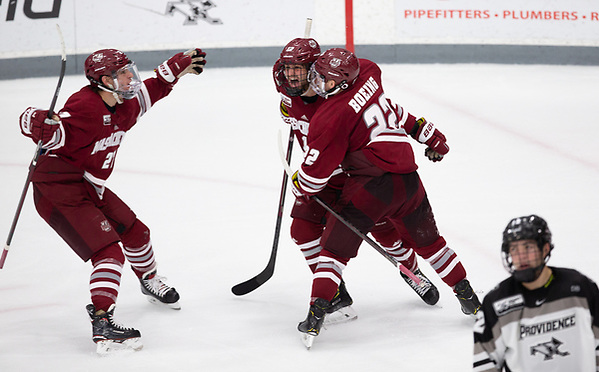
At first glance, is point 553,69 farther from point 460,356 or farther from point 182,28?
point 460,356

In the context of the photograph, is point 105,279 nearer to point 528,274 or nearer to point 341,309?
point 341,309

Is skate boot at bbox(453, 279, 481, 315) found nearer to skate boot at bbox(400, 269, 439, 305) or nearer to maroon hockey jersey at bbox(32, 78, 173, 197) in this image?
skate boot at bbox(400, 269, 439, 305)

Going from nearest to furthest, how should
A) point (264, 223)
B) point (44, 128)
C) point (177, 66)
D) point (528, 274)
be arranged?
1. point (528, 274)
2. point (44, 128)
3. point (177, 66)
4. point (264, 223)

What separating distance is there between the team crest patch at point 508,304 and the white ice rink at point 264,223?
96 cm

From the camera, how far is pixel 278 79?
3.16m

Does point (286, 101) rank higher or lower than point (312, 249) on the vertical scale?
higher

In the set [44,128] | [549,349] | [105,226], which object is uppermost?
[44,128]

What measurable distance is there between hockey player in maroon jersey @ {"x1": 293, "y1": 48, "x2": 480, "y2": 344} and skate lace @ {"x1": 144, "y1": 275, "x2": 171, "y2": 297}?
0.72 meters

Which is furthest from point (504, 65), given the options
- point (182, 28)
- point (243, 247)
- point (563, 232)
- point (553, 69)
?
point (243, 247)

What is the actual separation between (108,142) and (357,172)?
99 cm

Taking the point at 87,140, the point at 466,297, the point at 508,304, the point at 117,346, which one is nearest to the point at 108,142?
the point at 87,140

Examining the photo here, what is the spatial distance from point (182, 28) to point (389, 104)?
5.06 metres

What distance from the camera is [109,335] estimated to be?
117 inches

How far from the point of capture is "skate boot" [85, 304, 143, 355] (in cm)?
298
